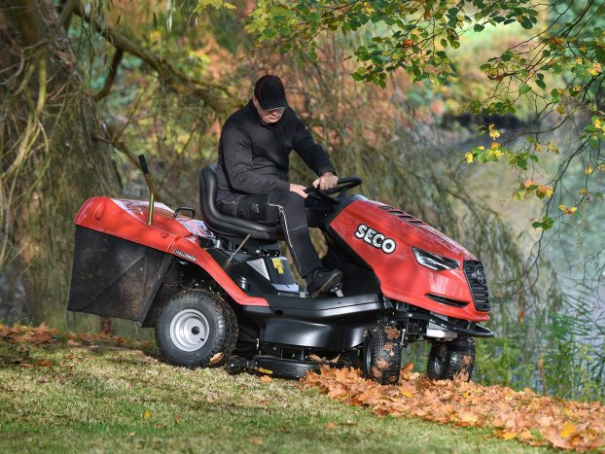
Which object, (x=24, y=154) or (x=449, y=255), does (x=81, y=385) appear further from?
(x=24, y=154)

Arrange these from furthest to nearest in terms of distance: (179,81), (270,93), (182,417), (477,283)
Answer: (179,81), (270,93), (477,283), (182,417)

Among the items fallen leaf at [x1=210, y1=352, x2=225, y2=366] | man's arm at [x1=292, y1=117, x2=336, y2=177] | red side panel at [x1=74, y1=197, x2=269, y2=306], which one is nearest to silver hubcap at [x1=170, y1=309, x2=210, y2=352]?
fallen leaf at [x1=210, y1=352, x2=225, y2=366]

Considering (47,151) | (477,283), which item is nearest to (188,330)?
(477,283)

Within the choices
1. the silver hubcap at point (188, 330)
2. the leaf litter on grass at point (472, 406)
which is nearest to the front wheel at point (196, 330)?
the silver hubcap at point (188, 330)

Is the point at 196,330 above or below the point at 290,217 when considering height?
below

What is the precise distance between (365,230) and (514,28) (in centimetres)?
1926

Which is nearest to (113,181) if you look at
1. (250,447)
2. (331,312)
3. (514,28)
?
(331,312)

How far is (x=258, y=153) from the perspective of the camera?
7.17m

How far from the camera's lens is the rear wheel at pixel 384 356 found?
6.55m

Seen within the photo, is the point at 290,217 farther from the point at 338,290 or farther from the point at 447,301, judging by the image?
the point at 447,301

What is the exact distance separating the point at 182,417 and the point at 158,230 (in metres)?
1.90

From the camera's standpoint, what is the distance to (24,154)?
950 centimetres

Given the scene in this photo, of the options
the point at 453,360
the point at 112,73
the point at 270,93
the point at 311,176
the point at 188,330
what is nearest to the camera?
the point at 453,360

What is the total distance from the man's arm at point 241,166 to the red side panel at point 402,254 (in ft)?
1.50
